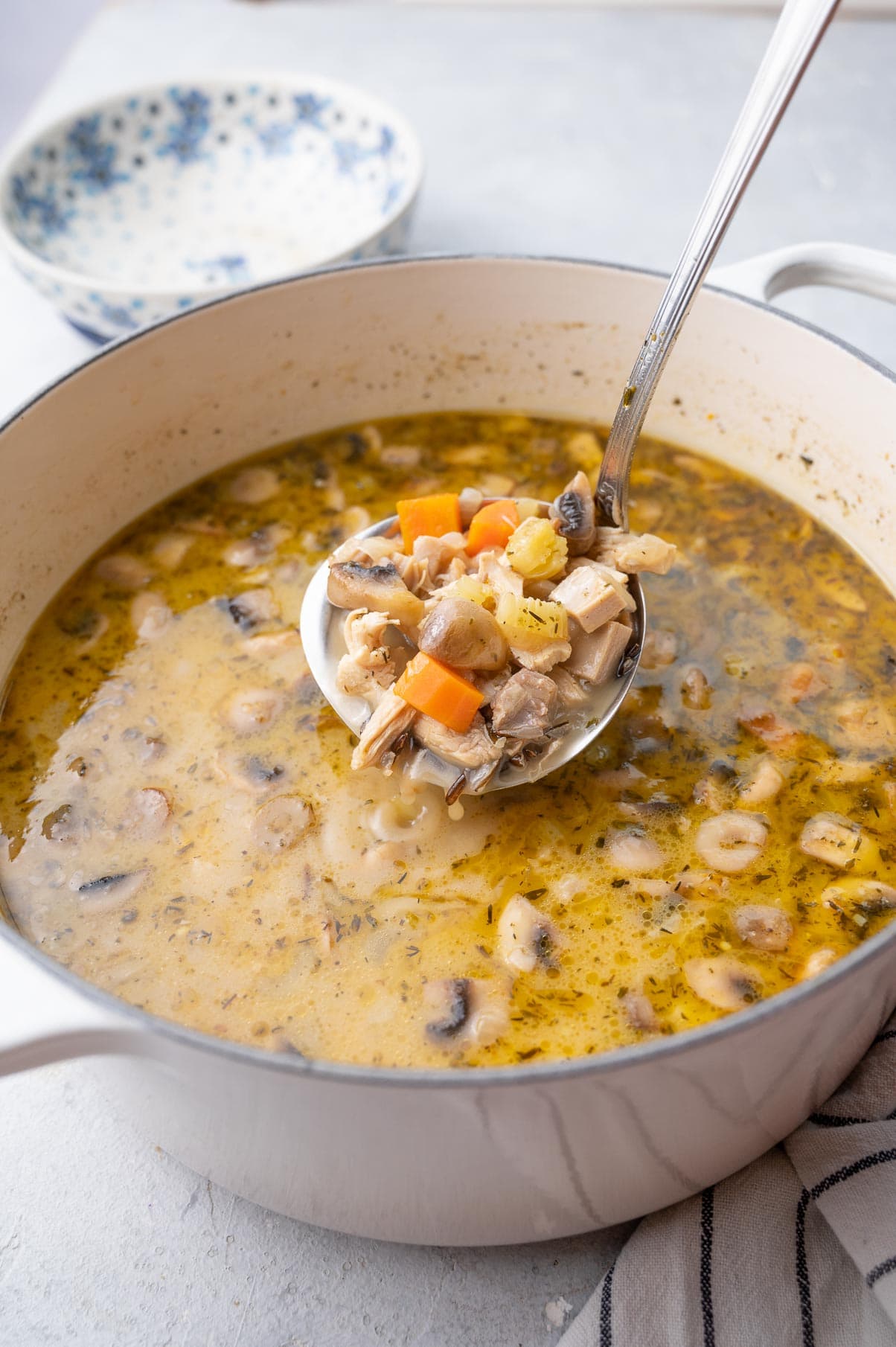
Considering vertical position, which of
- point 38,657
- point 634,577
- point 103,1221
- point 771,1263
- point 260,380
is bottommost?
point 103,1221

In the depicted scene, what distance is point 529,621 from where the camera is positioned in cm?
160

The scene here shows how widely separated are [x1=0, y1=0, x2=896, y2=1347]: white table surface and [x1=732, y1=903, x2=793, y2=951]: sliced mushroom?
428mm

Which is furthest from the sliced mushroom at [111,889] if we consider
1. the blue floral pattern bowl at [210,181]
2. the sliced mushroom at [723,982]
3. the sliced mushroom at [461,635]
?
the blue floral pattern bowl at [210,181]

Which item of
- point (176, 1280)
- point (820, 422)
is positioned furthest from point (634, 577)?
point (176, 1280)

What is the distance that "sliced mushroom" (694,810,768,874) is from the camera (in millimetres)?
1601

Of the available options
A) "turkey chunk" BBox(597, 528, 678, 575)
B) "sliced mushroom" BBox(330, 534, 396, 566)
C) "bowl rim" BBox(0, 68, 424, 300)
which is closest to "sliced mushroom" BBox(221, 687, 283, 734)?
"sliced mushroom" BBox(330, 534, 396, 566)

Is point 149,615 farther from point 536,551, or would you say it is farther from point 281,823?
point 536,551

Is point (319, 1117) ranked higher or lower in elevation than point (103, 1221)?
higher

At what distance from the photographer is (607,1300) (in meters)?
1.33

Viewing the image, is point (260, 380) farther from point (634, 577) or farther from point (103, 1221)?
point (103, 1221)

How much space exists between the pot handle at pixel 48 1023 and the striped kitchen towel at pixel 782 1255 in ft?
2.21

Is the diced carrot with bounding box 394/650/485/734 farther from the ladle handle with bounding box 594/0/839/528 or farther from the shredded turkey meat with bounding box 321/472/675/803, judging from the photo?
the ladle handle with bounding box 594/0/839/528

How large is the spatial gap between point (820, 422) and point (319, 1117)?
5.10 ft

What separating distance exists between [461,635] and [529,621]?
0.37ft
